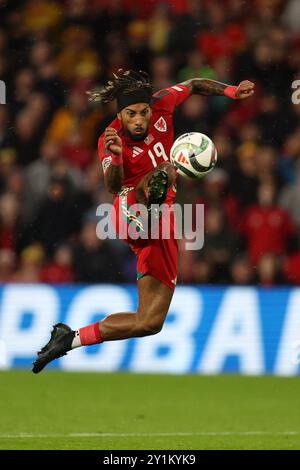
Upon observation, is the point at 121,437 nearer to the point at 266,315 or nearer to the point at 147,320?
the point at 147,320

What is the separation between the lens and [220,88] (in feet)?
26.7

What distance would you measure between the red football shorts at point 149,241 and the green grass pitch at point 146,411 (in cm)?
113

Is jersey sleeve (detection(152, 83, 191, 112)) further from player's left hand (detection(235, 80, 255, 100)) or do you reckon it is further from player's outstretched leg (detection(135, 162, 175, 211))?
player's outstretched leg (detection(135, 162, 175, 211))

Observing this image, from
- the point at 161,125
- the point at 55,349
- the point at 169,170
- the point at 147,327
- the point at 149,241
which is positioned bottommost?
the point at 55,349

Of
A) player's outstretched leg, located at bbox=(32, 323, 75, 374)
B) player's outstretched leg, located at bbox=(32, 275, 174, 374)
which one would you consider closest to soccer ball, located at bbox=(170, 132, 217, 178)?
player's outstretched leg, located at bbox=(32, 275, 174, 374)

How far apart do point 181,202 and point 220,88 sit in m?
3.66

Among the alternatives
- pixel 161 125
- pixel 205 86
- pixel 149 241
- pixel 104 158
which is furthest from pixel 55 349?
pixel 205 86

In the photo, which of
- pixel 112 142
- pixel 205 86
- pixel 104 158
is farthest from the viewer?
pixel 205 86

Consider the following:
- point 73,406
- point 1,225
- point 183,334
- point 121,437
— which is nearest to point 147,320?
point 121,437

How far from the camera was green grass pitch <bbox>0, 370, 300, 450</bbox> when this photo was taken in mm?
7949

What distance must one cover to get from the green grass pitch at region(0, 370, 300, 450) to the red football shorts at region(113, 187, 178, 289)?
3.71 feet

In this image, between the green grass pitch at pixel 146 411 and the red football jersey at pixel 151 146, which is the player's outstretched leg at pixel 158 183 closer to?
the red football jersey at pixel 151 146

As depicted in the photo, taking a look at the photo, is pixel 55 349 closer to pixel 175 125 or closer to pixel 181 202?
pixel 181 202

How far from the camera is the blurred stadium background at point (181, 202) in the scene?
11.4 m
